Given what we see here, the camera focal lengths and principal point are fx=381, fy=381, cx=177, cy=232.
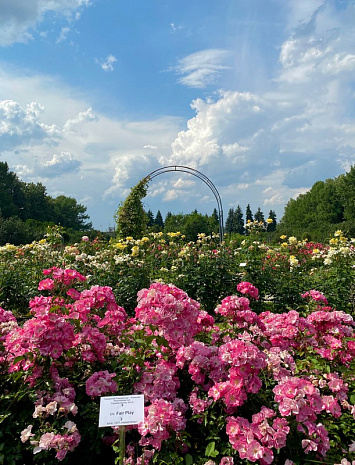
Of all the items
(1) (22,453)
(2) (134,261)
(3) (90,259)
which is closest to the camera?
(1) (22,453)

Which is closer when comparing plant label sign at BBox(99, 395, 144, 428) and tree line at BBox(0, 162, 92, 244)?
plant label sign at BBox(99, 395, 144, 428)

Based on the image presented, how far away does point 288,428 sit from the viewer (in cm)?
175

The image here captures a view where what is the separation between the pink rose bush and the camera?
182 cm

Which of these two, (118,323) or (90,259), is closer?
(118,323)

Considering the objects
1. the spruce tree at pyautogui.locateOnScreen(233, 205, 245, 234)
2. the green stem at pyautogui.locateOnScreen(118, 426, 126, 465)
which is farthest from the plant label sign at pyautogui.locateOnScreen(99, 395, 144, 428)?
the spruce tree at pyautogui.locateOnScreen(233, 205, 245, 234)

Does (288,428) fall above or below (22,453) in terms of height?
above

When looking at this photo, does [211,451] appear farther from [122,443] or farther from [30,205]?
[30,205]

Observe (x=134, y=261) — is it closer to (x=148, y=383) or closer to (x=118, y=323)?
(x=118, y=323)

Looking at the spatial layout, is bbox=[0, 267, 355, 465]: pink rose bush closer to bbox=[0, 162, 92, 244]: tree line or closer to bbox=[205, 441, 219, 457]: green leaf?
bbox=[205, 441, 219, 457]: green leaf

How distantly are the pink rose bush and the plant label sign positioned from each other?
119 millimetres

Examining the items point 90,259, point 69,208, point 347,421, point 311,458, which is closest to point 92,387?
point 311,458

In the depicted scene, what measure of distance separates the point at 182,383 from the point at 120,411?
0.70m

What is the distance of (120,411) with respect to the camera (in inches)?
69.1

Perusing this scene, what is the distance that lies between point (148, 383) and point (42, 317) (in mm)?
699
